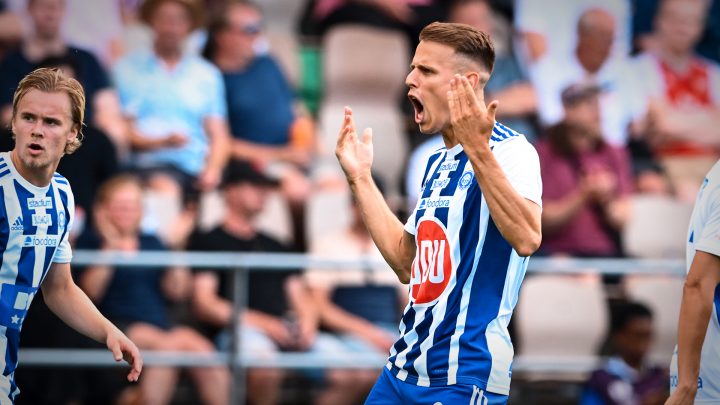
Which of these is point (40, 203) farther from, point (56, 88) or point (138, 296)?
point (138, 296)

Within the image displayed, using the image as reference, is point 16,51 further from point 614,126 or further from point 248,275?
point 614,126

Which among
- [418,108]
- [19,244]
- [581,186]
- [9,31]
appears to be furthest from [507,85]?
[19,244]

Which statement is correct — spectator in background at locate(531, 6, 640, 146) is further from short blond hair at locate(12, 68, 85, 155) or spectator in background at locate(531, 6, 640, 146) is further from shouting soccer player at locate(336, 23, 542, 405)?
short blond hair at locate(12, 68, 85, 155)

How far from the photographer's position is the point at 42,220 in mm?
4410

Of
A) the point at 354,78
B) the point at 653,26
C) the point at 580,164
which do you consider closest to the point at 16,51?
the point at 354,78

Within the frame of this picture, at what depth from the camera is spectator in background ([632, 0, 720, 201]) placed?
10422 millimetres

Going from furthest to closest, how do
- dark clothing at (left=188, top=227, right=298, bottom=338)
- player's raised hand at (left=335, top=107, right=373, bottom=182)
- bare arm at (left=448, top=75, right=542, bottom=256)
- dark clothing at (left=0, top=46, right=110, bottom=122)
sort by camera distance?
dark clothing at (left=0, top=46, right=110, bottom=122) < dark clothing at (left=188, top=227, right=298, bottom=338) < player's raised hand at (left=335, top=107, right=373, bottom=182) < bare arm at (left=448, top=75, right=542, bottom=256)

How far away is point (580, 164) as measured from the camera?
31.5 feet

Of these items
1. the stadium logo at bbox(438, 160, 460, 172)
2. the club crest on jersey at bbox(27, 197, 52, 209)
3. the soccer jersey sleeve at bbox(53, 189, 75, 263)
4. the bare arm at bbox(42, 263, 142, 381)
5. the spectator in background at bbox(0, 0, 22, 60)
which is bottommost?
the bare arm at bbox(42, 263, 142, 381)

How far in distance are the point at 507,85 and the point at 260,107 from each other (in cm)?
225

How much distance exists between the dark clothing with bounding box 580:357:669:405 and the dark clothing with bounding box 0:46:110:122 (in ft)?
14.5

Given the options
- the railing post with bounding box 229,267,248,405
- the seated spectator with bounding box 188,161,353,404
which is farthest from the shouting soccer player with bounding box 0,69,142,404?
the seated spectator with bounding box 188,161,353,404

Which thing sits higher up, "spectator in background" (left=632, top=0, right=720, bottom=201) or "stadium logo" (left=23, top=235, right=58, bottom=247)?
"spectator in background" (left=632, top=0, right=720, bottom=201)

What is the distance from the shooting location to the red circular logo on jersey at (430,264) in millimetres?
4336
